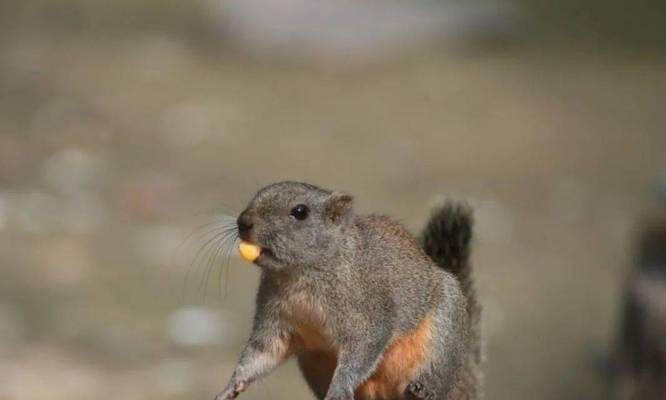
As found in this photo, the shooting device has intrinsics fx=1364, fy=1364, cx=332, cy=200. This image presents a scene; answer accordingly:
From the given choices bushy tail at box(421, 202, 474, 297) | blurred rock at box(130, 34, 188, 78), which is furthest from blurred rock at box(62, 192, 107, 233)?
bushy tail at box(421, 202, 474, 297)

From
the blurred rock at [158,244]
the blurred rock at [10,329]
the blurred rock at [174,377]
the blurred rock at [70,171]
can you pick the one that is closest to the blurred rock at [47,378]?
the blurred rock at [10,329]

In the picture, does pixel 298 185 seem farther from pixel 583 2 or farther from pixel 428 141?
pixel 583 2

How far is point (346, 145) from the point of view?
8586mm

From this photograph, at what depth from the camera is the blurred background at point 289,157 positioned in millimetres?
6234

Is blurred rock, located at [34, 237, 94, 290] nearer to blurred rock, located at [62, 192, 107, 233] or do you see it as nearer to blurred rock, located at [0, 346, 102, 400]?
blurred rock, located at [62, 192, 107, 233]

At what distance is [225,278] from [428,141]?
251 centimetres

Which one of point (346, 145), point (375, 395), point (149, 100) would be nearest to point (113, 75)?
point (149, 100)

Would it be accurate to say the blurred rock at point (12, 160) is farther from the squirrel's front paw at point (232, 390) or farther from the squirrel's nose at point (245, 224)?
the squirrel's nose at point (245, 224)

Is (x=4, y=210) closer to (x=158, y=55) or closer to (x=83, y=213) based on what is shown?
(x=83, y=213)

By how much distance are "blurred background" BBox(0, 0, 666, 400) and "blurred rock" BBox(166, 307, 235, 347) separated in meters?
0.01

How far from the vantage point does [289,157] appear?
27.2 ft

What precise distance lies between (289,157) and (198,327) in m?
2.04

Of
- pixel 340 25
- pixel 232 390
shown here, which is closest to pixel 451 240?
pixel 232 390

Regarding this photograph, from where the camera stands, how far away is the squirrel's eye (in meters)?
2.81
